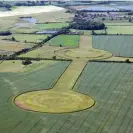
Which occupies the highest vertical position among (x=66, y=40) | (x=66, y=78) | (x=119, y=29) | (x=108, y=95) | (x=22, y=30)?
(x=108, y=95)

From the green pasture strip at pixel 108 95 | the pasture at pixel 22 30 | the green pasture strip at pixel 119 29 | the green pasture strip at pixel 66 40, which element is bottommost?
the green pasture strip at pixel 119 29

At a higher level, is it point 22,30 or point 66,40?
point 66,40

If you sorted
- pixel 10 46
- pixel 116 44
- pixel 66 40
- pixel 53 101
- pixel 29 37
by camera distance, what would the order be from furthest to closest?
pixel 29 37, pixel 66 40, pixel 116 44, pixel 10 46, pixel 53 101

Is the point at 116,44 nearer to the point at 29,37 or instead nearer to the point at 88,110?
the point at 29,37

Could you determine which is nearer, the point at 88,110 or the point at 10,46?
the point at 88,110

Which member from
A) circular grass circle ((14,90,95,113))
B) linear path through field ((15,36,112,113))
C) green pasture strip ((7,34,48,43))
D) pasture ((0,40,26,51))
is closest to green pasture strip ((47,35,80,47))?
green pasture strip ((7,34,48,43))

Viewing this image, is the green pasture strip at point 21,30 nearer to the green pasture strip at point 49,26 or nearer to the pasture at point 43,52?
the green pasture strip at point 49,26

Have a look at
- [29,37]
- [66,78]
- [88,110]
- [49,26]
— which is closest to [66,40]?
[29,37]

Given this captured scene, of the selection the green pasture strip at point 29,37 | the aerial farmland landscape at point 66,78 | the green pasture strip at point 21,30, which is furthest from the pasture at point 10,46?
the green pasture strip at point 21,30
